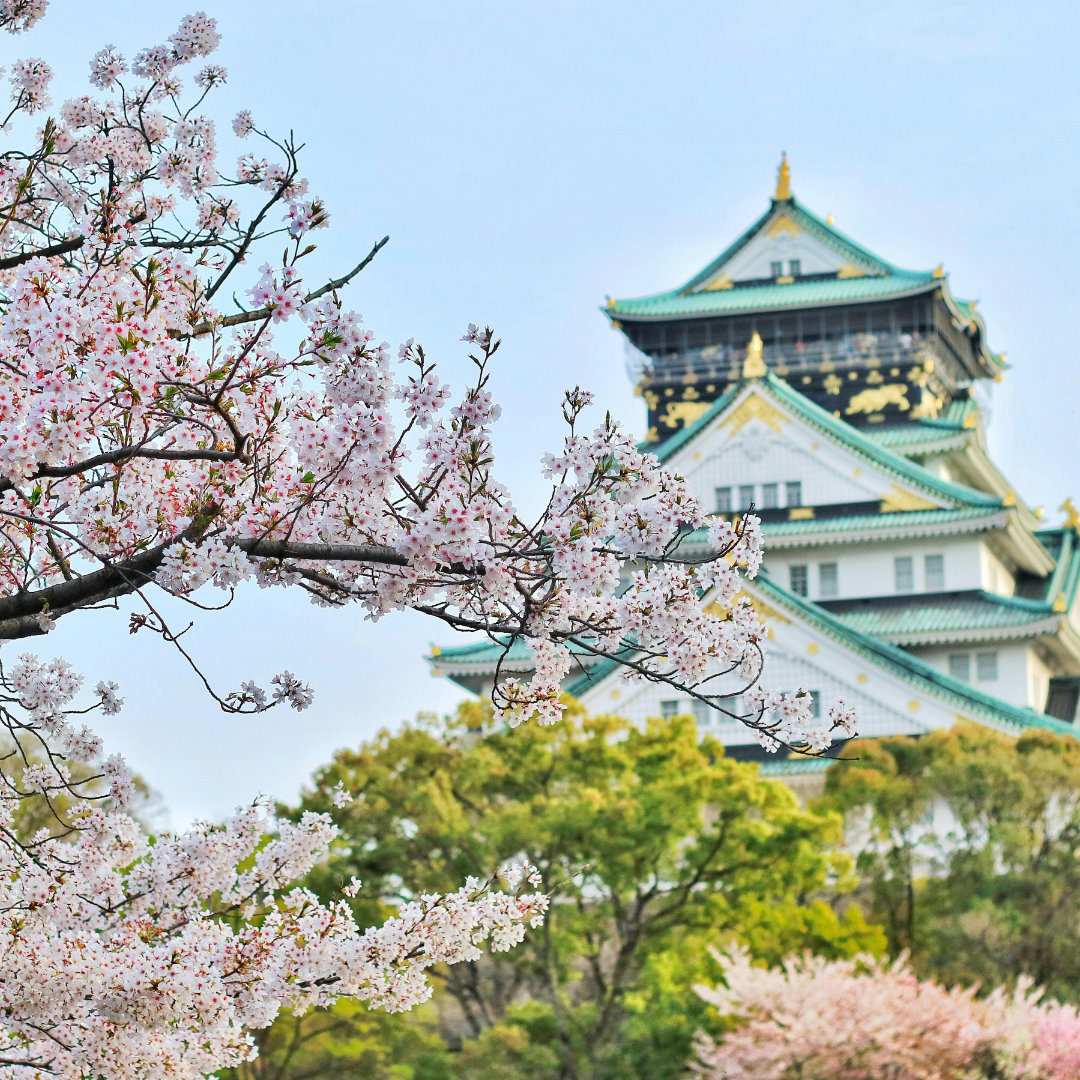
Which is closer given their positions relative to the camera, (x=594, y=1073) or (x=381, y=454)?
(x=381, y=454)

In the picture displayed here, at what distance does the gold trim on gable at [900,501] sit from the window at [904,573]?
1.16 m

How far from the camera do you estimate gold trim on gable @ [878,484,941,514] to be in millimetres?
38406

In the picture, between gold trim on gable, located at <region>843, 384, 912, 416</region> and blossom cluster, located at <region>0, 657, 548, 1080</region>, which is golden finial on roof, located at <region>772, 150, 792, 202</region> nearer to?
gold trim on gable, located at <region>843, 384, 912, 416</region>

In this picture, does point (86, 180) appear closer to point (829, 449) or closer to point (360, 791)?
point (360, 791)

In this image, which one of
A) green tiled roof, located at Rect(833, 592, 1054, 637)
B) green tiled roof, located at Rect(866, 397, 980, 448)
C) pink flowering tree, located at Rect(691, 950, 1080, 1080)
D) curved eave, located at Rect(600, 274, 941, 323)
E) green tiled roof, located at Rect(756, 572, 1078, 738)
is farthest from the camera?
curved eave, located at Rect(600, 274, 941, 323)

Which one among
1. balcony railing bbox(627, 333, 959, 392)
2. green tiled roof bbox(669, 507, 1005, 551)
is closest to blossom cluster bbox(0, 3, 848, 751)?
green tiled roof bbox(669, 507, 1005, 551)

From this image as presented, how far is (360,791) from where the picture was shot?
76.4 ft

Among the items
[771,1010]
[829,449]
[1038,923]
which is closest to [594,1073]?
[771,1010]

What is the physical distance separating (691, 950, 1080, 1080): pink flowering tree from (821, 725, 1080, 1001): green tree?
3926 mm

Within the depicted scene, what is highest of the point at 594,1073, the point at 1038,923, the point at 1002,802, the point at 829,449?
the point at 829,449

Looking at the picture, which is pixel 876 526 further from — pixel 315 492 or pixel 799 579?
pixel 315 492

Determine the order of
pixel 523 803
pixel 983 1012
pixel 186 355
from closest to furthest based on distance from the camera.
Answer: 1. pixel 186 355
2. pixel 983 1012
3. pixel 523 803

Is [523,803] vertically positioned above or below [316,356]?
above

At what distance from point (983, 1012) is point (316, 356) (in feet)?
53.4
